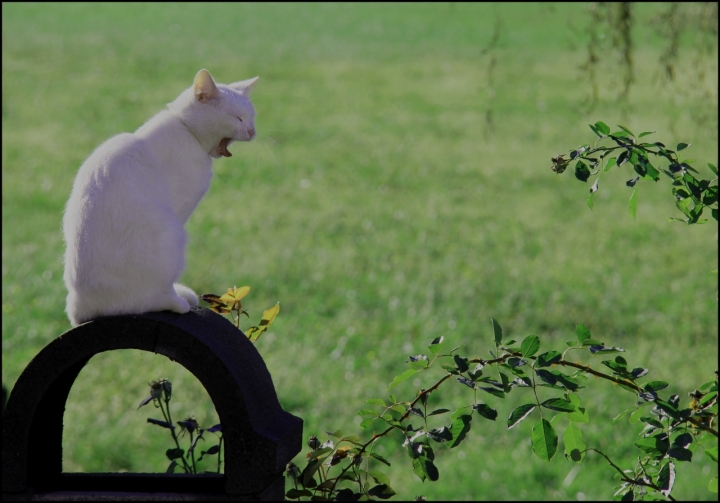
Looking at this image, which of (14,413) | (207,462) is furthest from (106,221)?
(207,462)

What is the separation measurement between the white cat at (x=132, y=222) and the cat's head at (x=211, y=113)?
1.0 inches

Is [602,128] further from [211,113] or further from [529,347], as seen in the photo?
[211,113]

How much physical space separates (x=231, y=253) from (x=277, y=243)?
0.51m

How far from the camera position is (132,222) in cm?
161

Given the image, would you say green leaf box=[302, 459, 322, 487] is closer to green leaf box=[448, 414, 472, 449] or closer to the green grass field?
green leaf box=[448, 414, 472, 449]

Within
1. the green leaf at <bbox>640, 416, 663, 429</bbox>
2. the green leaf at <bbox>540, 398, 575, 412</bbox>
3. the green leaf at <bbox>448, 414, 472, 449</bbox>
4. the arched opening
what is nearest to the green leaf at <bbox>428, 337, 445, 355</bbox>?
the green leaf at <bbox>448, 414, 472, 449</bbox>

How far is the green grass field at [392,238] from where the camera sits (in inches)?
200

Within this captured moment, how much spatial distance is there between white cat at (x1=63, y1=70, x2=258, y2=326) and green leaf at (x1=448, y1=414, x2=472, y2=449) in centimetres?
61

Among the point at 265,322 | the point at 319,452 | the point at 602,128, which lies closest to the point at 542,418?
the point at 319,452

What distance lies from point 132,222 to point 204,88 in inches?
14.2

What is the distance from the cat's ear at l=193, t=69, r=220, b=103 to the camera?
1.77 meters

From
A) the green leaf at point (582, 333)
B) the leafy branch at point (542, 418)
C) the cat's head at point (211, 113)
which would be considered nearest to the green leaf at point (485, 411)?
the leafy branch at point (542, 418)

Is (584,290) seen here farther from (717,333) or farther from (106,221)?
(106,221)

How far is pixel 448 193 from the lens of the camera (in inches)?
375
